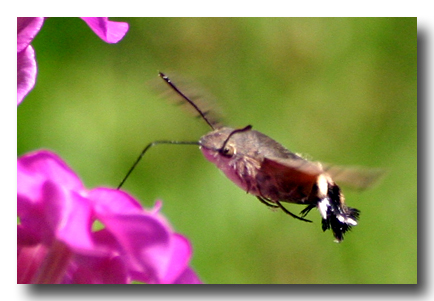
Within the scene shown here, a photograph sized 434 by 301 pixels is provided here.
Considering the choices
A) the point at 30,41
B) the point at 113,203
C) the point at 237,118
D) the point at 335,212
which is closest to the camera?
the point at 113,203

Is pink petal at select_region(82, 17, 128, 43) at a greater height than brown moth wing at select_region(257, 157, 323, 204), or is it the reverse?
pink petal at select_region(82, 17, 128, 43)

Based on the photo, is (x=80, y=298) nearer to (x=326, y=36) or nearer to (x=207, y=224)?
(x=207, y=224)

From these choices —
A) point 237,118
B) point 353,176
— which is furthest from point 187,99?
point 237,118

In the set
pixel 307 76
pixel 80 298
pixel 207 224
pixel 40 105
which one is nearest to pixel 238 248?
pixel 207 224

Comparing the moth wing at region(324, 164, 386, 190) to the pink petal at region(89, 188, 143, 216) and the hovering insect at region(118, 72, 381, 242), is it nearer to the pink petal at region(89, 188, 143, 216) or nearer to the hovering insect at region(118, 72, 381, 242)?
the hovering insect at region(118, 72, 381, 242)

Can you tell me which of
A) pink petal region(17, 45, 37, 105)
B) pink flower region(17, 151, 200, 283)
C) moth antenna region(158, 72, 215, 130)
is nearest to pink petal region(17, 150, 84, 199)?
pink flower region(17, 151, 200, 283)

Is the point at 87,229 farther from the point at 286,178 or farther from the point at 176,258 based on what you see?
the point at 286,178
